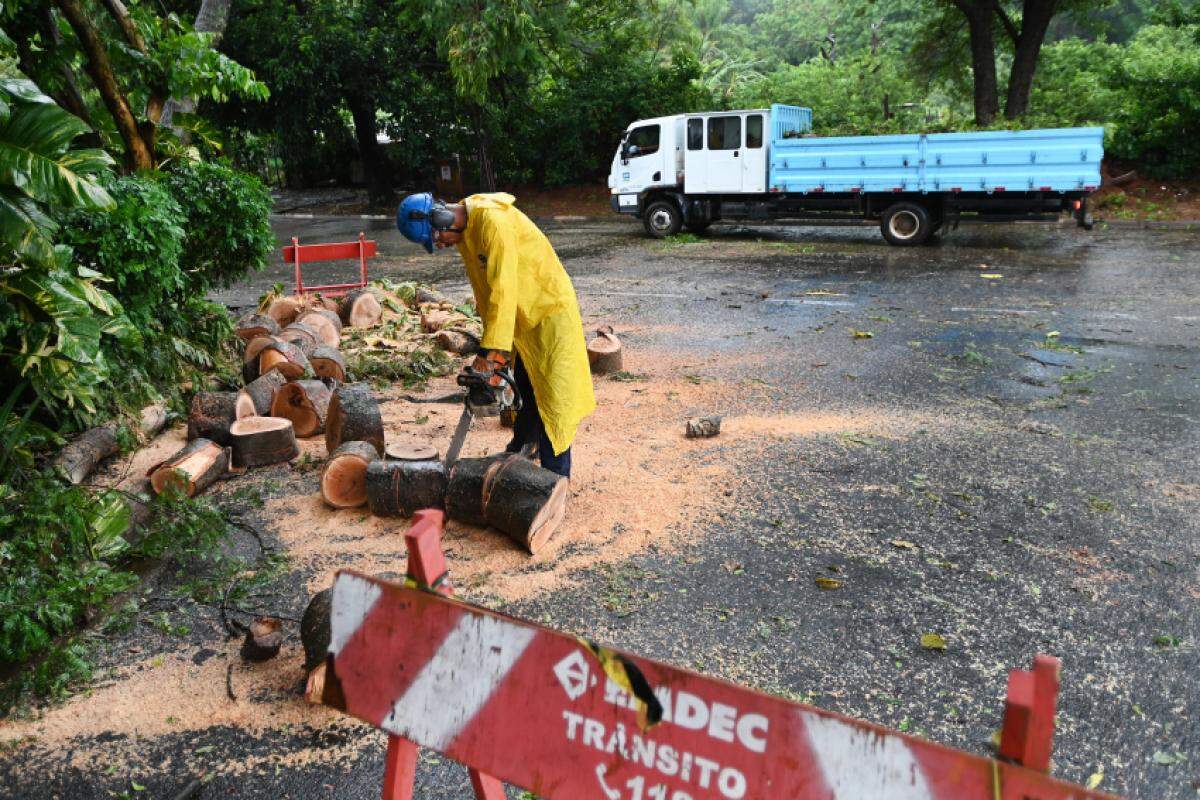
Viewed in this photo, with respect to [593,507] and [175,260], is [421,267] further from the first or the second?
[593,507]

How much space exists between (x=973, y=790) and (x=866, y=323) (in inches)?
328

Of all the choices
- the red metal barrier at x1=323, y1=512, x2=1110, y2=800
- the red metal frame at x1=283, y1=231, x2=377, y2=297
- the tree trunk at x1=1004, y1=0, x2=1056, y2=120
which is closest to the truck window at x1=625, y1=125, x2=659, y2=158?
the tree trunk at x1=1004, y1=0, x2=1056, y2=120

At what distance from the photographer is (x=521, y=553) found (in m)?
4.46

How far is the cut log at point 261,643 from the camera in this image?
3.55 meters

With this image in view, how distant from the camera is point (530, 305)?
462cm

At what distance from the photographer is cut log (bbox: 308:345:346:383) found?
275 inches

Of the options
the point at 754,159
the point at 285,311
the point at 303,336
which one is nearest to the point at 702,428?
the point at 303,336

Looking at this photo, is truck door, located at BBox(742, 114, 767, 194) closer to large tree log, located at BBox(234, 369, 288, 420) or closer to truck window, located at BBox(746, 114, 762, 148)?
truck window, located at BBox(746, 114, 762, 148)

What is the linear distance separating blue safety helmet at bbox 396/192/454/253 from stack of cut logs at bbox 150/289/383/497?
135 centimetres

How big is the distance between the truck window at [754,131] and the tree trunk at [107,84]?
36.0ft

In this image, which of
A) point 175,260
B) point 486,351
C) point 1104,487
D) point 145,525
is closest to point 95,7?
point 175,260

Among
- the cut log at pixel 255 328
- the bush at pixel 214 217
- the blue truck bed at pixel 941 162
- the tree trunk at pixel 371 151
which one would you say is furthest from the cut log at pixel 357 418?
the tree trunk at pixel 371 151

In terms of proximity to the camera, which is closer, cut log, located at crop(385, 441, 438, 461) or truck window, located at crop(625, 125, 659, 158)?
cut log, located at crop(385, 441, 438, 461)

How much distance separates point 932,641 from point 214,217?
235 inches
